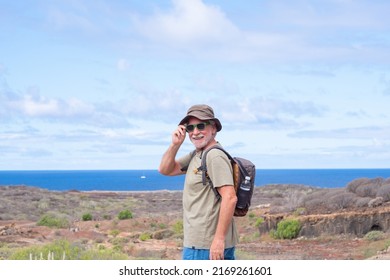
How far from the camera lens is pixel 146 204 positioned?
4872 centimetres

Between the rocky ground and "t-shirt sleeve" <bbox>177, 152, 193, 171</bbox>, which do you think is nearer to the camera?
"t-shirt sleeve" <bbox>177, 152, 193, 171</bbox>

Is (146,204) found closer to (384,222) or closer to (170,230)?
(170,230)

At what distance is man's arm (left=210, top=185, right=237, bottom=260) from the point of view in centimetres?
437

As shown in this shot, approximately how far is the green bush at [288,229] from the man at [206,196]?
1724 centimetres

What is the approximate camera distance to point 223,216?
4367 millimetres

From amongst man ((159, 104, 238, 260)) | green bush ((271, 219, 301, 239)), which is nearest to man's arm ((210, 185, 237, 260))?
man ((159, 104, 238, 260))

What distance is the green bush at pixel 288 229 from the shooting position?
21531 millimetres

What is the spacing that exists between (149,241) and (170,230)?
2637mm

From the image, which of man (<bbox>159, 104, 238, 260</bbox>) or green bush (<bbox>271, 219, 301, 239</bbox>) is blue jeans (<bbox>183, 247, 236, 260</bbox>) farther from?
green bush (<bbox>271, 219, 301, 239</bbox>)

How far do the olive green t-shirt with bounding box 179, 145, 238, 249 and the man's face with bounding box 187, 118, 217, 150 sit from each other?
156 mm

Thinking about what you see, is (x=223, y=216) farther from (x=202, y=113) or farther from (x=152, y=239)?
(x=152, y=239)

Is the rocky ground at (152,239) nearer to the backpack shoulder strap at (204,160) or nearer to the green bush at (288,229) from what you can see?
the green bush at (288,229)

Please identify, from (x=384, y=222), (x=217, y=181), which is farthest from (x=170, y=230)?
(x=217, y=181)

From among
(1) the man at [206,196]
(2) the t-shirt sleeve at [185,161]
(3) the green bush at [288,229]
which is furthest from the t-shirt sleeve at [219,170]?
(3) the green bush at [288,229]
